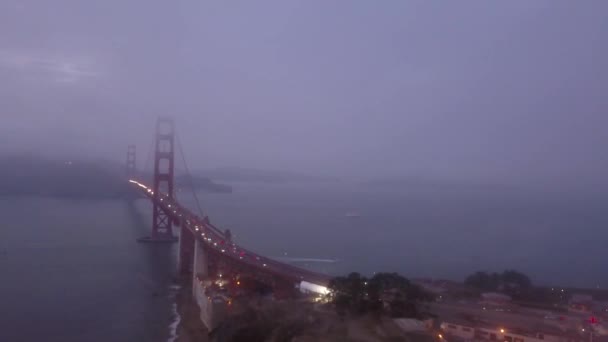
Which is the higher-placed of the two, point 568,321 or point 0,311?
point 568,321

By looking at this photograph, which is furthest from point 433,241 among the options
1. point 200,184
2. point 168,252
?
point 200,184

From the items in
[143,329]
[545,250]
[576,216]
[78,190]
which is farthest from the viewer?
[78,190]

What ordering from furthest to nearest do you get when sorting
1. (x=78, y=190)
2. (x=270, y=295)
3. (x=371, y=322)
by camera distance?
(x=78, y=190)
(x=270, y=295)
(x=371, y=322)

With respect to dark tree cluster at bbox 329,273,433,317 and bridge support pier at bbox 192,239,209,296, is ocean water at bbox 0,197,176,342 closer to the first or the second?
bridge support pier at bbox 192,239,209,296

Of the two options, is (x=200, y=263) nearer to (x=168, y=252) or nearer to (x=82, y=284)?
(x=82, y=284)

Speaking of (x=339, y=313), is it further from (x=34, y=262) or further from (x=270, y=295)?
(x=34, y=262)

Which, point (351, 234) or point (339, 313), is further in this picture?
point (351, 234)

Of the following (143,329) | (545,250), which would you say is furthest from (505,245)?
(143,329)
